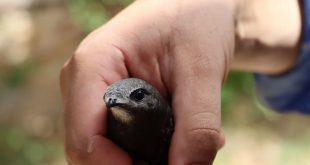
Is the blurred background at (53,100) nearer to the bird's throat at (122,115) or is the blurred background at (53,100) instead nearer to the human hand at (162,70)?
the human hand at (162,70)

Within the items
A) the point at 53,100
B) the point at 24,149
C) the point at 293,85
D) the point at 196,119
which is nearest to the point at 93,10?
the point at 53,100

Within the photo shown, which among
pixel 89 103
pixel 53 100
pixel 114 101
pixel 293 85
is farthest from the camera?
pixel 53 100

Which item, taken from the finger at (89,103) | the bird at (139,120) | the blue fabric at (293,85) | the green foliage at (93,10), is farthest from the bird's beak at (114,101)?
the green foliage at (93,10)

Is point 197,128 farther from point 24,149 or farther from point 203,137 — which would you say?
point 24,149

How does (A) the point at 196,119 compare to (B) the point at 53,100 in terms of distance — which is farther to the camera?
(B) the point at 53,100

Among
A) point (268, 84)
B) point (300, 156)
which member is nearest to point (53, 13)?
point (300, 156)

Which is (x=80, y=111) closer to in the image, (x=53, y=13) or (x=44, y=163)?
(x=44, y=163)

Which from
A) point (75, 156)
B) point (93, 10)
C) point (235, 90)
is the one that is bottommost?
point (235, 90)
